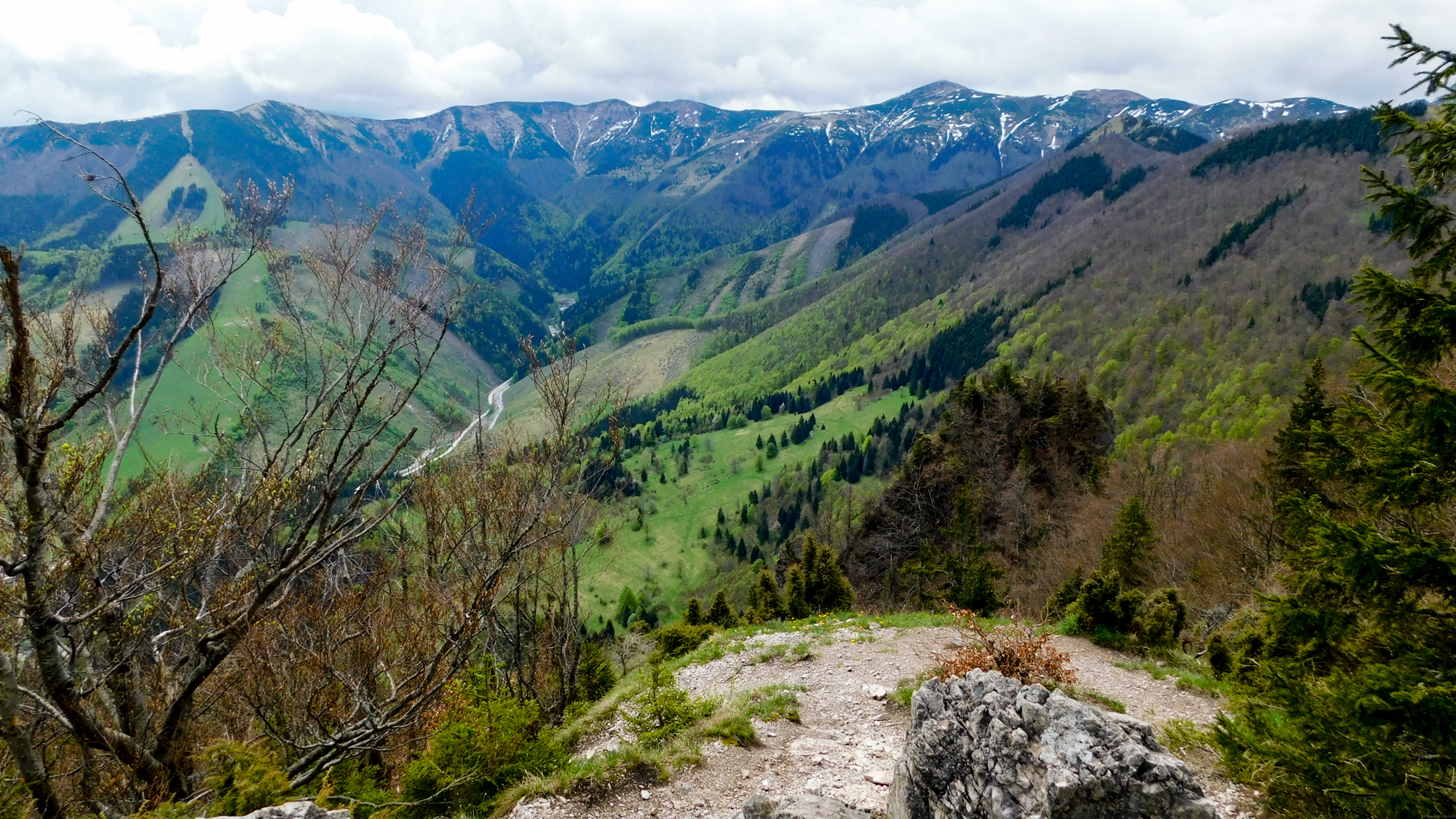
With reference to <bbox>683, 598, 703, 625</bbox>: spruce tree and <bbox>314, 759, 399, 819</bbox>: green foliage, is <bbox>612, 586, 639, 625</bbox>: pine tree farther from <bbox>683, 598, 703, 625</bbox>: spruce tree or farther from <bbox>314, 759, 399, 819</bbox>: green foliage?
<bbox>314, 759, 399, 819</bbox>: green foliage

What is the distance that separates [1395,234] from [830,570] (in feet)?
88.7

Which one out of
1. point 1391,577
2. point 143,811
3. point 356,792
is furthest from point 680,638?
point 1391,577

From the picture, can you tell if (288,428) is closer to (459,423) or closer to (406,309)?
(406,309)

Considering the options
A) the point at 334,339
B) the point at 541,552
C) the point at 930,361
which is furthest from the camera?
the point at 930,361

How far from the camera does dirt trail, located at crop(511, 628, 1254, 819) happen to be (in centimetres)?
946

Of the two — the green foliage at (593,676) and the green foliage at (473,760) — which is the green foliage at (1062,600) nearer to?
the green foliage at (593,676)

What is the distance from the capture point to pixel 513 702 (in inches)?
459

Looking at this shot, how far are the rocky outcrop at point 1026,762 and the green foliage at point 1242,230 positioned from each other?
6325 inches

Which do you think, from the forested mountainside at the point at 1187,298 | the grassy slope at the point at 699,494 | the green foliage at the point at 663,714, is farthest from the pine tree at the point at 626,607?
the green foliage at the point at 663,714

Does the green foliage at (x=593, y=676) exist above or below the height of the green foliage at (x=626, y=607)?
above

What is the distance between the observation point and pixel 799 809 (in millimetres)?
7234

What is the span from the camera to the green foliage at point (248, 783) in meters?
7.17

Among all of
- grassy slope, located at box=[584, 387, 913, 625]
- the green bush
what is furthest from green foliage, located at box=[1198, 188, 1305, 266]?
the green bush

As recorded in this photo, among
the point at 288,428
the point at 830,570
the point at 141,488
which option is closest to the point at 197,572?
the point at 288,428
